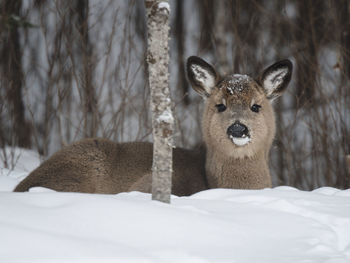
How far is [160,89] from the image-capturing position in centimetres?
283

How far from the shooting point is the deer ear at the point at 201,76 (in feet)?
14.6

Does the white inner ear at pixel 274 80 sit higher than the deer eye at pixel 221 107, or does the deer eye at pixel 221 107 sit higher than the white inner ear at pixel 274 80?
the white inner ear at pixel 274 80

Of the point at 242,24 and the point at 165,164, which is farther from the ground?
the point at 242,24

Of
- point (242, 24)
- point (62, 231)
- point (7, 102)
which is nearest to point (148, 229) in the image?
point (62, 231)

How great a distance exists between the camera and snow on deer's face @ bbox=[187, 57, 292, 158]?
4121 millimetres

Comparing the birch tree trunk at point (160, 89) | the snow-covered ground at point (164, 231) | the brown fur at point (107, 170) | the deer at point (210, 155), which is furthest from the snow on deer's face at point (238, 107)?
the birch tree trunk at point (160, 89)

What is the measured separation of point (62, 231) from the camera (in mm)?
2170

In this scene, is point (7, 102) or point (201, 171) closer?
point (201, 171)

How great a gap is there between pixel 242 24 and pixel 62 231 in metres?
6.33

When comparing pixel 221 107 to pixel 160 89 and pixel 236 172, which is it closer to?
pixel 236 172

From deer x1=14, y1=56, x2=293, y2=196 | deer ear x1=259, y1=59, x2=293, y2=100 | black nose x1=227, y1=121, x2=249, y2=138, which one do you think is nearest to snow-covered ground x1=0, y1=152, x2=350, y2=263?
black nose x1=227, y1=121, x2=249, y2=138

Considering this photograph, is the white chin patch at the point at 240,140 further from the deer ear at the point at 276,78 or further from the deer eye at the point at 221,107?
the deer ear at the point at 276,78

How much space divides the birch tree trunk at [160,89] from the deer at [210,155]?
121 cm

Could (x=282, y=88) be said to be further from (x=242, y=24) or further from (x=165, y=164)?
(x=242, y=24)
